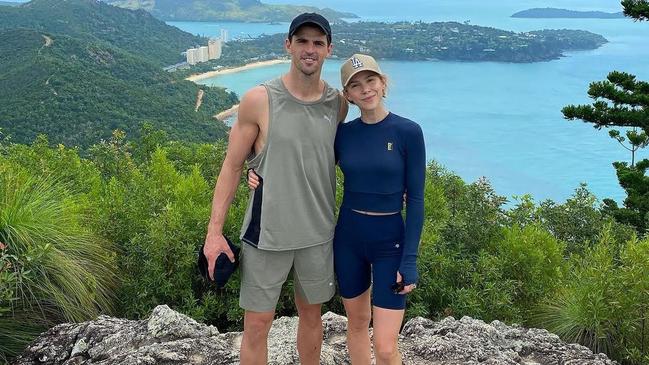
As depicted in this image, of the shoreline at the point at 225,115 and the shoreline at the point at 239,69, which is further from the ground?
the shoreline at the point at 239,69

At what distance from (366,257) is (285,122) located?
24.0 inches

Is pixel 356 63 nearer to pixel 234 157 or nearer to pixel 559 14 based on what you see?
pixel 234 157

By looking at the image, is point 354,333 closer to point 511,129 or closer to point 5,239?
point 5,239

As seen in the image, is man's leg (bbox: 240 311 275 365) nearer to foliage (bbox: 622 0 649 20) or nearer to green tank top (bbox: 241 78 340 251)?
green tank top (bbox: 241 78 340 251)

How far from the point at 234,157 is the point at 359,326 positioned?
2.75ft

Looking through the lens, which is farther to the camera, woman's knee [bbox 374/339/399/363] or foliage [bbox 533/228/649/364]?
foliage [bbox 533/228/649/364]

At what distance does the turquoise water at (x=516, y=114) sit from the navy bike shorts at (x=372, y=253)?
12.0 meters

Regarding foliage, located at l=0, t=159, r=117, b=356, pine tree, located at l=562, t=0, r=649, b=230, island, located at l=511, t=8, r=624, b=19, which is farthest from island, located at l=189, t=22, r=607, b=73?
foliage, located at l=0, t=159, r=117, b=356

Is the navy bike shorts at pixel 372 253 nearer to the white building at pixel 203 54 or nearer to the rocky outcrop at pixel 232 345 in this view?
the rocky outcrop at pixel 232 345

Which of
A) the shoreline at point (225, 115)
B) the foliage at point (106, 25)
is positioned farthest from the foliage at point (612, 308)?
the foliage at point (106, 25)

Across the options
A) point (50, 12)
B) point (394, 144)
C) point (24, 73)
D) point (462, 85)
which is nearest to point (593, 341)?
point (394, 144)

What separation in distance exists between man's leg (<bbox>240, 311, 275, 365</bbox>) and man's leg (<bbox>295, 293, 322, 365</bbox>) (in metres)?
0.14

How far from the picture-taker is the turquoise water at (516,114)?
98.5 ft

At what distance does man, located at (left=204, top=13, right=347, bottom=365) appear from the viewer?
7.10 feet
